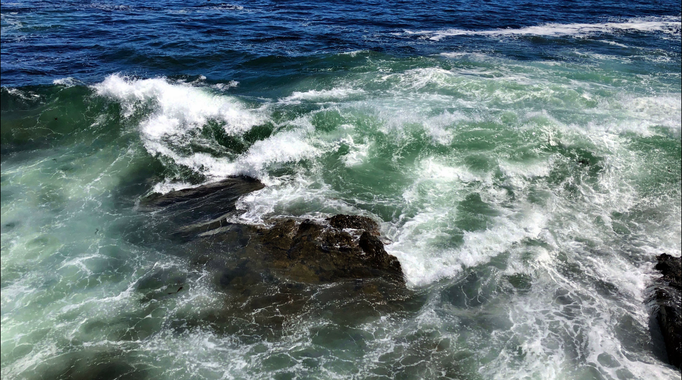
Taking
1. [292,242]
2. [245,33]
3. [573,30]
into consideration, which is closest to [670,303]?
[292,242]

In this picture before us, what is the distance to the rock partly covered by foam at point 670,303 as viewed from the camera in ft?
19.6

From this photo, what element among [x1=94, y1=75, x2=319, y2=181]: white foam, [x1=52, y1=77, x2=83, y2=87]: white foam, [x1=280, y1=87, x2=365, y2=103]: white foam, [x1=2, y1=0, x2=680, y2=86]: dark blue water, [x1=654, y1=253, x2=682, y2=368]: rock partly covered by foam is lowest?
[x1=654, y1=253, x2=682, y2=368]: rock partly covered by foam

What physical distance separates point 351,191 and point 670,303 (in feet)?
21.1

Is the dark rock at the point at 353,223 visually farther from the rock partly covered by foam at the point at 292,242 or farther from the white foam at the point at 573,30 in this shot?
the white foam at the point at 573,30

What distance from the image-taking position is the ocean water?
6.03 m

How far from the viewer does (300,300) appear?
22.3 ft

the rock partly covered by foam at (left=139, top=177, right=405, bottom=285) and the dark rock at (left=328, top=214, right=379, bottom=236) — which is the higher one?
the dark rock at (left=328, top=214, right=379, bottom=236)

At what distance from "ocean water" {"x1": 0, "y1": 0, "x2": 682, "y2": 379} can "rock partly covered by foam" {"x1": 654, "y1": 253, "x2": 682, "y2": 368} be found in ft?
0.60

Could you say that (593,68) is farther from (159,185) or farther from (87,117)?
(87,117)

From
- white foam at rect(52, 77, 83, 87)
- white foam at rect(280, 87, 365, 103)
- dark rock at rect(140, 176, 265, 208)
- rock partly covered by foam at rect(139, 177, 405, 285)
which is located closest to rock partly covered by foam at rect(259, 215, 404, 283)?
rock partly covered by foam at rect(139, 177, 405, 285)

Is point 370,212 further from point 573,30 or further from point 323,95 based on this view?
point 573,30

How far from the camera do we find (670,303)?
21.9ft

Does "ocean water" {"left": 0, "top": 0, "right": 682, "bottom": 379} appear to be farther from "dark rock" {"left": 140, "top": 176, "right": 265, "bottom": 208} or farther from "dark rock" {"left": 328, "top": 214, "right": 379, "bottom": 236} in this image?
"dark rock" {"left": 328, "top": 214, "right": 379, "bottom": 236}

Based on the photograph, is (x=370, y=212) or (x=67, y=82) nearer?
(x=370, y=212)
